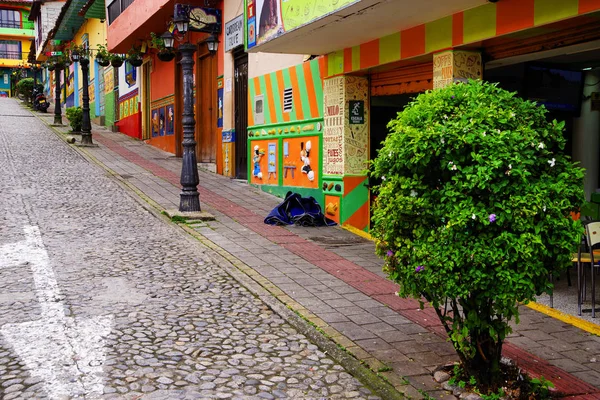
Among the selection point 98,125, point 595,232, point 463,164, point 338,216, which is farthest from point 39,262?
point 98,125

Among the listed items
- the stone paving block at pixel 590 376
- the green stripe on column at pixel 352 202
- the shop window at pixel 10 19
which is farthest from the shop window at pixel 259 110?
the shop window at pixel 10 19

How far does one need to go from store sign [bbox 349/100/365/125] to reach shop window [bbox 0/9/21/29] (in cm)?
6214

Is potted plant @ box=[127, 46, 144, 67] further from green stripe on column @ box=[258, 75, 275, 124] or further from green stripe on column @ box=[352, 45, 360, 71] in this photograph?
green stripe on column @ box=[352, 45, 360, 71]

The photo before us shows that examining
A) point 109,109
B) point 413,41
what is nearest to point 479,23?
point 413,41

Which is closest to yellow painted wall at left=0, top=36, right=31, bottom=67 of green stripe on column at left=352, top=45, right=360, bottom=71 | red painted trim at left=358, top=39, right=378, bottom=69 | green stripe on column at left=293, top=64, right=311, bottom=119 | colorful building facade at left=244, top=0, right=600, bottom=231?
colorful building facade at left=244, top=0, right=600, bottom=231

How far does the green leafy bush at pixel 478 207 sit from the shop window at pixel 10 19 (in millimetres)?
67952

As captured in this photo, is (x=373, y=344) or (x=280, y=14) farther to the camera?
(x=280, y=14)

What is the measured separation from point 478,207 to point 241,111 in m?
12.1

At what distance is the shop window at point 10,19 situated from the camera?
62713 millimetres

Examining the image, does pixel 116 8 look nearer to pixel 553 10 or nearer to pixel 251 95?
pixel 251 95

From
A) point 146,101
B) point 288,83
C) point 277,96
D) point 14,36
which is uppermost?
point 14,36

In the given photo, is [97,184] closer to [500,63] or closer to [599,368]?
[500,63]

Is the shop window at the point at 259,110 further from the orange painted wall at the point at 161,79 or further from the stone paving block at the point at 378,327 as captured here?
the stone paving block at the point at 378,327

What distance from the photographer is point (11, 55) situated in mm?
64938
